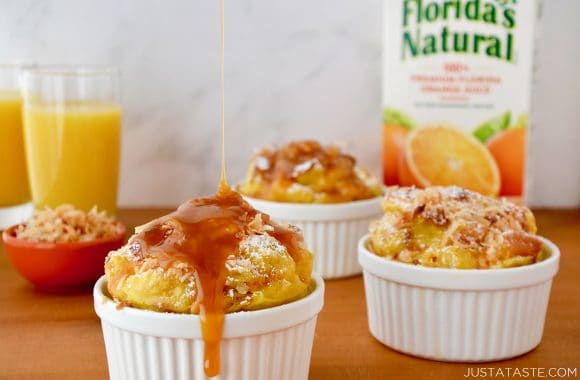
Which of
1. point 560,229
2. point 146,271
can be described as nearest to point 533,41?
point 560,229

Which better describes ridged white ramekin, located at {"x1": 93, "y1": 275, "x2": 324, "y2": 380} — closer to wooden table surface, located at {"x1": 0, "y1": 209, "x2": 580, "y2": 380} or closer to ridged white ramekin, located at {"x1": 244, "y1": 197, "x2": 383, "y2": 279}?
wooden table surface, located at {"x1": 0, "y1": 209, "x2": 580, "y2": 380}

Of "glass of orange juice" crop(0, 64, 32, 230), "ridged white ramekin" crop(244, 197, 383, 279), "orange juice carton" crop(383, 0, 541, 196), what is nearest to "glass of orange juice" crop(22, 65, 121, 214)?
"glass of orange juice" crop(0, 64, 32, 230)

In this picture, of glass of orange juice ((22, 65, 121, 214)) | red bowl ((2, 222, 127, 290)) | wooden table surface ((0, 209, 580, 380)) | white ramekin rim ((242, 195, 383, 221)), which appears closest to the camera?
wooden table surface ((0, 209, 580, 380))

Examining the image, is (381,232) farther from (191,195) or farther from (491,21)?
(191,195)

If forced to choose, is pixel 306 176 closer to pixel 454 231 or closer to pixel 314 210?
pixel 314 210

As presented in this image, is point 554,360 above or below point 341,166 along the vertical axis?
below

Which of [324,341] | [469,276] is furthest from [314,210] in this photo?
[469,276]

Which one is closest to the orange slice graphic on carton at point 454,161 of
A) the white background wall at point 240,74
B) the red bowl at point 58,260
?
the white background wall at point 240,74
